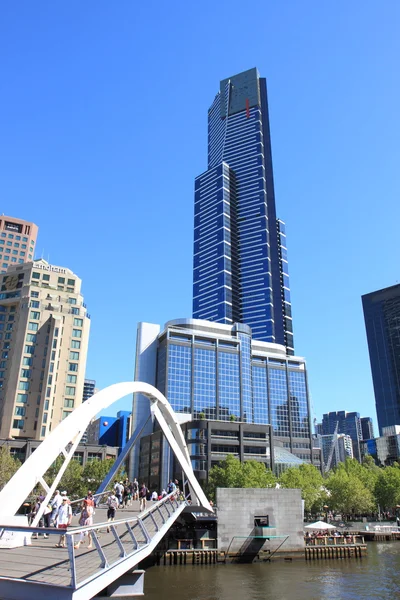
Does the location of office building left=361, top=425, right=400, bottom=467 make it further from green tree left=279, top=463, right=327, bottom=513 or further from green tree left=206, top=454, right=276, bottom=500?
green tree left=206, top=454, right=276, bottom=500

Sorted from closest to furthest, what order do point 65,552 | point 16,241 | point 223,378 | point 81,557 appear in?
point 81,557
point 65,552
point 223,378
point 16,241

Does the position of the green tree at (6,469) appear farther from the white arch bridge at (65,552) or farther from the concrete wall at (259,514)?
the white arch bridge at (65,552)

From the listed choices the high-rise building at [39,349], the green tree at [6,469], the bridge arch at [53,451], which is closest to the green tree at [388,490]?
the high-rise building at [39,349]

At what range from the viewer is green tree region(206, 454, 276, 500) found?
75.6m

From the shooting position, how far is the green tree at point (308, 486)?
80625mm

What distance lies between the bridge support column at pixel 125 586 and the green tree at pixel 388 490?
3120 inches

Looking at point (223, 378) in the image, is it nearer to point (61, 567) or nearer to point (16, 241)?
point (16, 241)

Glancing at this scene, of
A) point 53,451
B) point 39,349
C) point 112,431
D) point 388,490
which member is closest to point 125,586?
point 53,451

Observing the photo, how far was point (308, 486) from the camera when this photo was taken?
269 feet

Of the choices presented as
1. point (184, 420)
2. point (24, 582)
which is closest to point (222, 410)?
point (184, 420)

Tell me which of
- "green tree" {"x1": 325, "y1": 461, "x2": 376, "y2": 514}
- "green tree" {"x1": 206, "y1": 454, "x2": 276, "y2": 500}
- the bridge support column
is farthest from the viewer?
"green tree" {"x1": 325, "y1": 461, "x2": 376, "y2": 514}

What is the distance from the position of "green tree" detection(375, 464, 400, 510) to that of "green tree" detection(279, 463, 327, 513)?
38.9 feet

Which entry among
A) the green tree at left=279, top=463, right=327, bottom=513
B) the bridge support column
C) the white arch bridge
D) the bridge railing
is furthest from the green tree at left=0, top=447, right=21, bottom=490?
the green tree at left=279, top=463, right=327, bottom=513

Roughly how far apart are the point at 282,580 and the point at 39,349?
225 ft
